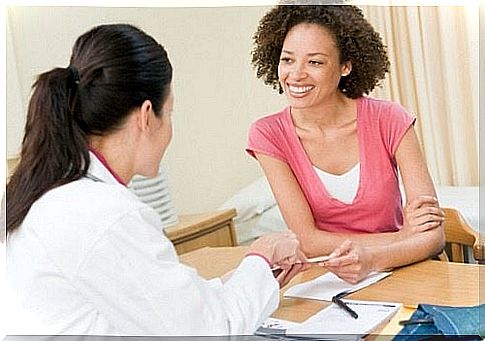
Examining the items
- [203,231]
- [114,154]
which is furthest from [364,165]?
[114,154]

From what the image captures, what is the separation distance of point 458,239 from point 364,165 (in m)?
0.18

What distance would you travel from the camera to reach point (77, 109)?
2.84 ft

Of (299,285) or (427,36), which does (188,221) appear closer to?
(299,285)

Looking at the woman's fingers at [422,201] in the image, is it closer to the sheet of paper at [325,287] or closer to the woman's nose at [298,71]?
the sheet of paper at [325,287]

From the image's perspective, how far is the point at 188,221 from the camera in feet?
3.44

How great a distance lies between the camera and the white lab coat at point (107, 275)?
794 millimetres

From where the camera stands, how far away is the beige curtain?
107 cm

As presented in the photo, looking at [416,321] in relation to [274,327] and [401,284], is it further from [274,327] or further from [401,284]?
[274,327]

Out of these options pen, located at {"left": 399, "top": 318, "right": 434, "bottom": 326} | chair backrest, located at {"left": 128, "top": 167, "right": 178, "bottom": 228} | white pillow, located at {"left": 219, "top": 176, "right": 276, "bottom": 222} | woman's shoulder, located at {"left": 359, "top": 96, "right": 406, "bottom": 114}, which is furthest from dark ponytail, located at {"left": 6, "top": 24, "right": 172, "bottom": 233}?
pen, located at {"left": 399, "top": 318, "right": 434, "bottom": 326}

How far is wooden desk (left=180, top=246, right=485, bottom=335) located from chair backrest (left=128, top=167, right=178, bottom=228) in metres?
0.06

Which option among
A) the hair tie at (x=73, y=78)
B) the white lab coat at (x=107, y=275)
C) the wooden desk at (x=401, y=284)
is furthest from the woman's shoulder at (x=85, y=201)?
the wooden desk at (x=401, y=284)

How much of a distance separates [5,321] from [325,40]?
0.60 metres

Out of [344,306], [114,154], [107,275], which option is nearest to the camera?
[107,275]

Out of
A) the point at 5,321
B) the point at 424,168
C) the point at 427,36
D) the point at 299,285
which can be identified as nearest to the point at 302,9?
the point at 427,36
